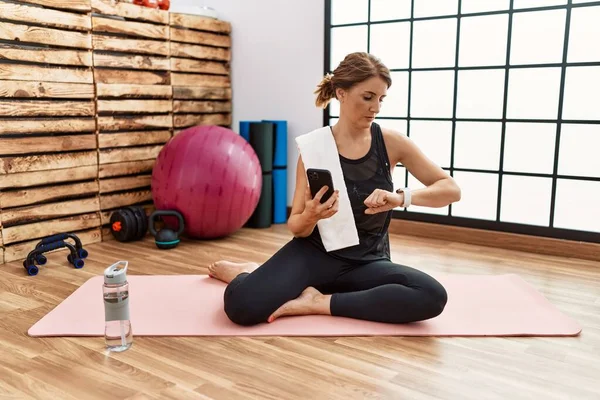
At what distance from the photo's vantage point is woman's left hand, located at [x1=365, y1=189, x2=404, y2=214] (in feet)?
6.54

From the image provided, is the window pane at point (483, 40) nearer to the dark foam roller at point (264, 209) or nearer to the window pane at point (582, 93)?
the window pane at point (582, 93)

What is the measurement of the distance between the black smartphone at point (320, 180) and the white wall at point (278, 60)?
210 centimetres

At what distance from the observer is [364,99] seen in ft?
6.81

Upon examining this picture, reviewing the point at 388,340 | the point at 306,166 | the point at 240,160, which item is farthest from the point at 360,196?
the point at 240,160

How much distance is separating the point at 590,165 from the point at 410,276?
5.59 feet

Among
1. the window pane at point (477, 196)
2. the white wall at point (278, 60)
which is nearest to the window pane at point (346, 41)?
the white wall at point (278, 60)

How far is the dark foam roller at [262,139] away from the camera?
→ 3.86m

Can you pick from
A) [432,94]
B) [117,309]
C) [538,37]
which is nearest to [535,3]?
[538,37]

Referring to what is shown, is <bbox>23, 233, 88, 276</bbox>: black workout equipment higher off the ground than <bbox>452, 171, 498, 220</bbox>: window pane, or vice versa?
<bbox>452, 171, 498, 220</bbox>: window pane

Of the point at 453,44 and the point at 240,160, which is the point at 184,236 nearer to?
the point at 240,160

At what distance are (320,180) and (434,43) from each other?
2114 mm

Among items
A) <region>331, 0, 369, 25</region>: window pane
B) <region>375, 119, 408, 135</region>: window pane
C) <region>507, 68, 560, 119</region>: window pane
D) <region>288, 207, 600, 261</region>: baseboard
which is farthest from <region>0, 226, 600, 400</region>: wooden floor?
<region>331, 0, 369, 25</region>: window pane

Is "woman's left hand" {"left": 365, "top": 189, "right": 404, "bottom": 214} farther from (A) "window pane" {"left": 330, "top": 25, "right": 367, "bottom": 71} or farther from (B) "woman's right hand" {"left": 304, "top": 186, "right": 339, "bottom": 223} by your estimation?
(A) "window pane" {"left": 330, "top": 25, "right": 367, "bottom": 71}

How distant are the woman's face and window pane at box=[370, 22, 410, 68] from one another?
1.80 meters
